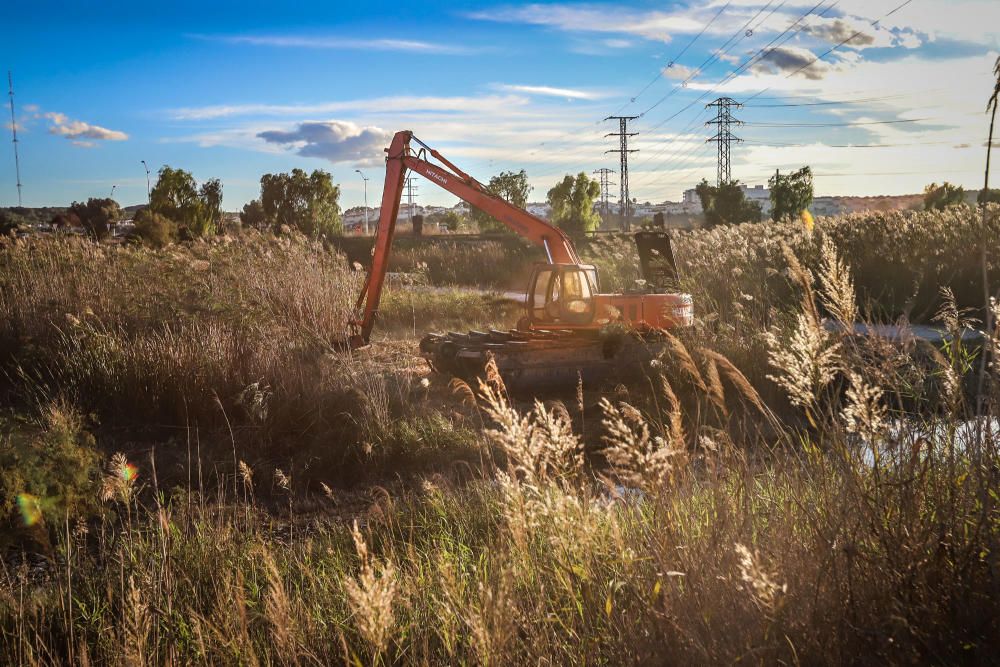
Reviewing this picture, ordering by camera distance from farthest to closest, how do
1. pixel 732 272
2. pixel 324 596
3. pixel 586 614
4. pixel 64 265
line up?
pixel 732 272 < pixel 64 265 < pixel 324 596 < pixel 586 614

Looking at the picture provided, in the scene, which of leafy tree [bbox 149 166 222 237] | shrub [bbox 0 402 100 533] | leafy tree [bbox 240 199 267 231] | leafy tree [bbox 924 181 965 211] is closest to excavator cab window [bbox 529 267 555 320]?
shrub [bbox 0 402 100 533]

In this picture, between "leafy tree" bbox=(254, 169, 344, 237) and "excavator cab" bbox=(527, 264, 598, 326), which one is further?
"leafy tree" bbox=(254, 169, 344, 237)

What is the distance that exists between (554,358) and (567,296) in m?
1.08

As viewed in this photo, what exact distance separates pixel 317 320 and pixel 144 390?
3376 mm

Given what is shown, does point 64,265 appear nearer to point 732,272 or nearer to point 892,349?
point 732,272

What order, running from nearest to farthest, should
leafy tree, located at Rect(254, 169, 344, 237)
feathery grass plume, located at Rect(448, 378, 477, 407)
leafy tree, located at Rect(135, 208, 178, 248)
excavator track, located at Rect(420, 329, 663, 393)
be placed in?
feathery grass plume, located at Rect(448, 378, 477, 407)
excavator track, located at Rect(420, 329, 663, 393)
leafy tree, located at Rect(135, 208, 178, 248)
leafy tree, located at Rect(254, 169, 344, 237)

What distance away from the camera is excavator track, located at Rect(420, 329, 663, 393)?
920 centimetres

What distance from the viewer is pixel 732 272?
1259cm

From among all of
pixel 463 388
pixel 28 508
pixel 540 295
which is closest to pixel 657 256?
pixel 540 295

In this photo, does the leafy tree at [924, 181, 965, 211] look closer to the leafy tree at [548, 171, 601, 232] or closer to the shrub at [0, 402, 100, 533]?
the leafy tree at [548, 171, 601, 232]

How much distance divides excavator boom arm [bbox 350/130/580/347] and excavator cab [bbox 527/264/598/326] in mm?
519

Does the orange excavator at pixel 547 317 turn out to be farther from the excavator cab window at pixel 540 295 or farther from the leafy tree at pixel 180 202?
the leafy tree at pixel 180 202

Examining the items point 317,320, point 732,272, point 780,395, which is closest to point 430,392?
point 317,320

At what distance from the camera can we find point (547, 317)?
33.7ft
